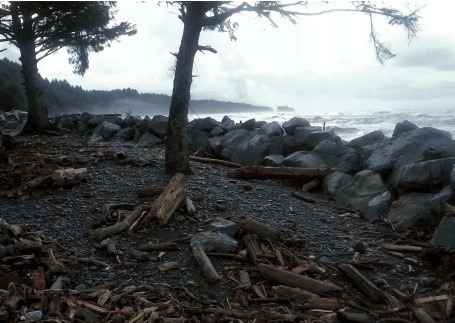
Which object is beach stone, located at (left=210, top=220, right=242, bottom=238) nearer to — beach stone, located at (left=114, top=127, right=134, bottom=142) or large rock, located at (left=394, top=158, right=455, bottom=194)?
large rock, located at (left=394, top=158, right=455, bottom=194)

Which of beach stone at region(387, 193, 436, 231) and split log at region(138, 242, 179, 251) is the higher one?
beach stone at region(387, 193, 436, 231)

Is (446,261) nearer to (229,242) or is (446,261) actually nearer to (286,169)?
(229,242)

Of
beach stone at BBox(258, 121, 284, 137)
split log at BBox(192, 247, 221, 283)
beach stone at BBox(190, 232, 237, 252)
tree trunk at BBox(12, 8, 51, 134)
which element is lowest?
split log at BBox(192, 247, 221, 283)

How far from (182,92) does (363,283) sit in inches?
221

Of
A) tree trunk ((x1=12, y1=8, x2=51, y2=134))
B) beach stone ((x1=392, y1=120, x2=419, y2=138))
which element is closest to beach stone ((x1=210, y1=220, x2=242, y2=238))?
beach stone ((x1=392, y1=120, x2=419, y2=138))

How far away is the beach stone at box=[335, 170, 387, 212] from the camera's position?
765 cm

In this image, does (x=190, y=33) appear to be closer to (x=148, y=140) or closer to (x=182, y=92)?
(x=182, y=92)

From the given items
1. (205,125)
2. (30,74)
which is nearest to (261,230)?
(205,125)

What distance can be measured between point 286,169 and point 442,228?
164 inches

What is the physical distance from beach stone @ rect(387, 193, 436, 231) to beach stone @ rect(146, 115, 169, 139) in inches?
349

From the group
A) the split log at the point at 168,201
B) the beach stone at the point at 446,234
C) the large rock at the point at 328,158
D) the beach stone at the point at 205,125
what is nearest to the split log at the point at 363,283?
the beach stone at the point at 446,234

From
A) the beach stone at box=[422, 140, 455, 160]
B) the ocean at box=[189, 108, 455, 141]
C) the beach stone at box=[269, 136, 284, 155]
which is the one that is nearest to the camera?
the beach stone at box=[422, 140, 455, 160]

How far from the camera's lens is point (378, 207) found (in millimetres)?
7156

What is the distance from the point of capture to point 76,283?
13.6 ft
